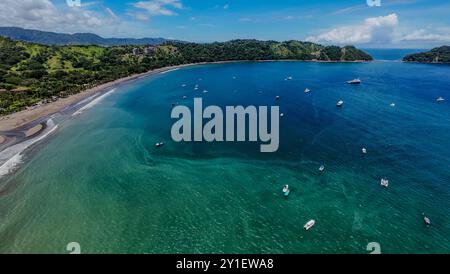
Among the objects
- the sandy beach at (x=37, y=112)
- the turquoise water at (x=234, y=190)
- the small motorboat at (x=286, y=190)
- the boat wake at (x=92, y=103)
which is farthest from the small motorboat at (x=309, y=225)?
the boat wake at (x=92, y=103)

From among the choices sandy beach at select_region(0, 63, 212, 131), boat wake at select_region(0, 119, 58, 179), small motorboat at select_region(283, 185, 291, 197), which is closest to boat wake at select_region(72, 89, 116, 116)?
sandy beach at select_region(0, 63, 212, 131)

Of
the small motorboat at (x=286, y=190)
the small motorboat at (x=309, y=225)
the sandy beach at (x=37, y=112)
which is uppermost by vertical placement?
the sandy beach at (x=37, y=112)

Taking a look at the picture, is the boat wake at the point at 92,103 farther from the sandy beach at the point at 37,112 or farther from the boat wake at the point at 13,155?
the boat wake at the point at 13,155

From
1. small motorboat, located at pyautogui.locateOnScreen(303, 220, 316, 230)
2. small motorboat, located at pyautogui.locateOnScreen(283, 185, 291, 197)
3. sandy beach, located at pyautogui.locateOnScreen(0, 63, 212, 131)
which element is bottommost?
small motorboat, located at pyautogui.locateOnScreen(303, 220, 316, 230)

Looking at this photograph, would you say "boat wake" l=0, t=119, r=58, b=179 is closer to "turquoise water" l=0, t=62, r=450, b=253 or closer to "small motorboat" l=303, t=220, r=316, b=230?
"turquoise water" l=0, t=62, r=450, b=253

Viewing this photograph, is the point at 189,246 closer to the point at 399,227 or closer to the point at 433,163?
the point at 399,227
